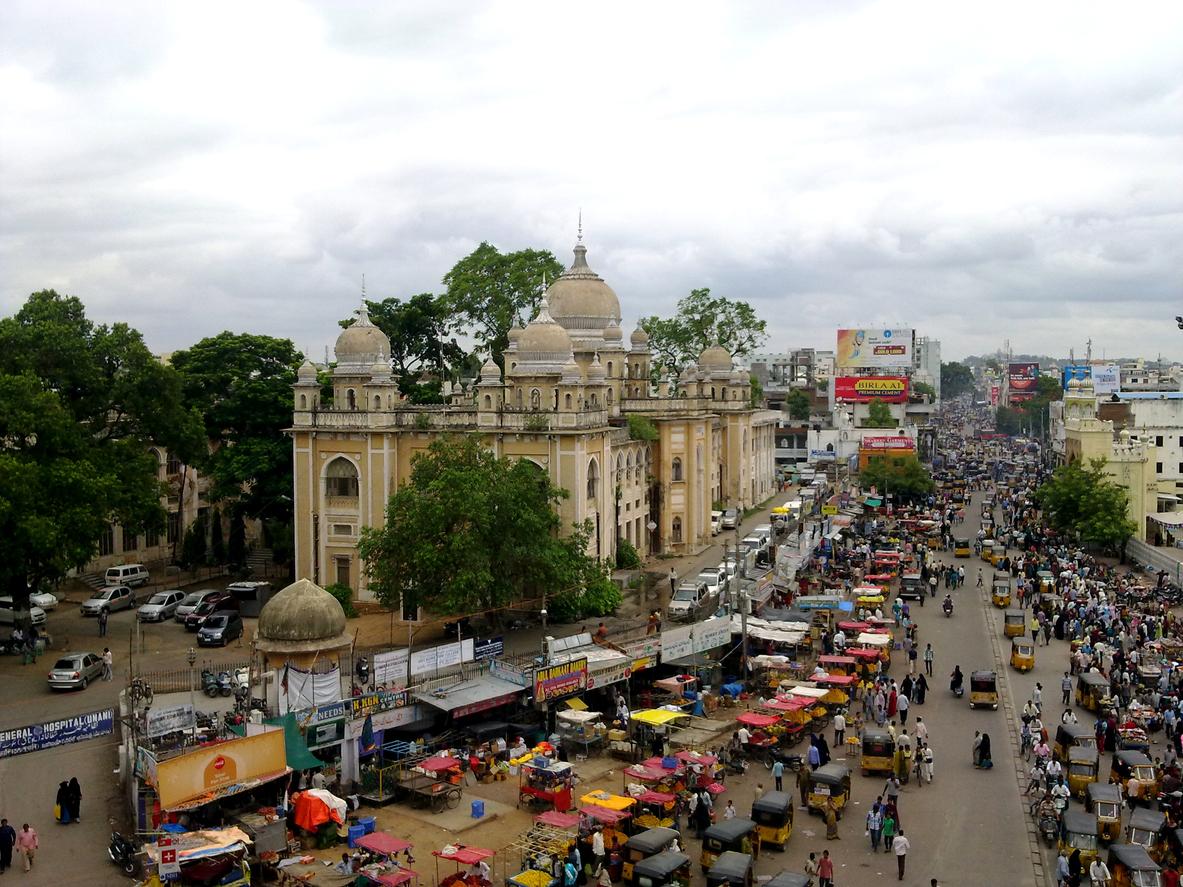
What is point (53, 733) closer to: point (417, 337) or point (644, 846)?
point (644, 846)

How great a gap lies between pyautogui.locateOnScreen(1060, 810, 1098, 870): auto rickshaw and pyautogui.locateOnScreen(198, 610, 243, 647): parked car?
2404cm

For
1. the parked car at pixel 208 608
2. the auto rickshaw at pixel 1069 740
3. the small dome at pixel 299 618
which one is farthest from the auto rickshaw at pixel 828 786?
the parked car at pixel 208 608

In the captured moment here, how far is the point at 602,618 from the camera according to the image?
125 feet

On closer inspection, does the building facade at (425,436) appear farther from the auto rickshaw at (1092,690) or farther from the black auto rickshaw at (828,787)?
the black auto rickshaw at (828,787)

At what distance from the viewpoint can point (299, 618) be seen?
78.9ft

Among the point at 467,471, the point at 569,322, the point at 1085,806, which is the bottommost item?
the point at 1085,806

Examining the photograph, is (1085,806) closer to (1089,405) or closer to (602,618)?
(602,618)

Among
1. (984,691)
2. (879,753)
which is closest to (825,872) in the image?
(879,753)

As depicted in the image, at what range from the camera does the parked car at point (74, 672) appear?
96.6ft

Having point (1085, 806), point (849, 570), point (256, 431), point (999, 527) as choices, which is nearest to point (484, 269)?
point (256, 431)

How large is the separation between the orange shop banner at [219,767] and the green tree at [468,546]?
1092cm

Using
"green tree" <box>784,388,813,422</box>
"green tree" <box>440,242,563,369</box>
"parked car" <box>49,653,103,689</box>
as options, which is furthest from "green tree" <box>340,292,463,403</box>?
"green tree" <box>784,388,813,422</box>

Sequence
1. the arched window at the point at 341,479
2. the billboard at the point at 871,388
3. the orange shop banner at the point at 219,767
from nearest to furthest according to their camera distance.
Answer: the orange shop banner at the point at 219,767, the arched window at the point at 341,479, the billboard at the point at 871,388

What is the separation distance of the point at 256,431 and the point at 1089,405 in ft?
175
